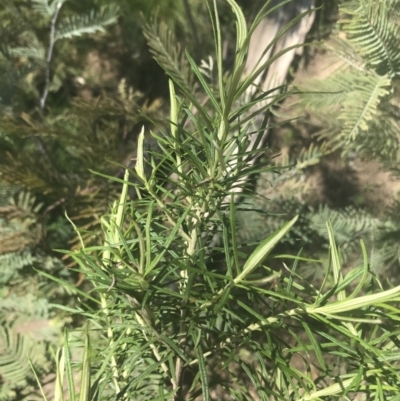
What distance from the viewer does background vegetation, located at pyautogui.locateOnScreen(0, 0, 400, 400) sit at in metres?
0.28

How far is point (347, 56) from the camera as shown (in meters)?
0.74

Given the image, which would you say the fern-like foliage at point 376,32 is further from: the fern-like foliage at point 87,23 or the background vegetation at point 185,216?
the fern-like foliage at point 87,23

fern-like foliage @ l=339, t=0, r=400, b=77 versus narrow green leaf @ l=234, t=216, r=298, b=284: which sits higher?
fern-like foliage @ l=339, t=0, r=400, b=77

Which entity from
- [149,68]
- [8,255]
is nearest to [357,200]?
[149,68]

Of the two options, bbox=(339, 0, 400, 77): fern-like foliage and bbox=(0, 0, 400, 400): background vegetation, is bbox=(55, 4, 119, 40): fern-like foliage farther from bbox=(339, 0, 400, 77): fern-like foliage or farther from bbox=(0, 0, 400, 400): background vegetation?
bbox=(339, 0, 400, 77): fern-like foliage

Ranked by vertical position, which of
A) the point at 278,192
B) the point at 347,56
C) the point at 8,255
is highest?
the point at 347,56

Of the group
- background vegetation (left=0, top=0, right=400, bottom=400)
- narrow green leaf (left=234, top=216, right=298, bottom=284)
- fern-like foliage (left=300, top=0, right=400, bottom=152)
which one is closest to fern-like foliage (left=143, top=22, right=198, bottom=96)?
background vegetation (left=0, top=0, right=400, bottom=400)

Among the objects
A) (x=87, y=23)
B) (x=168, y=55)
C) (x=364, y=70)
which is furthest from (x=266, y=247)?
(x=87, y=23)

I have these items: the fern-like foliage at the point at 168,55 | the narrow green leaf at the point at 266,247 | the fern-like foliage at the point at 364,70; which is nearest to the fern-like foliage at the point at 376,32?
the fern-like foliage at the point at 364,70

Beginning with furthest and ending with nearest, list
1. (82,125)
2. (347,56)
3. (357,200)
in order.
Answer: (357,200)
(82,125)
(347,56)

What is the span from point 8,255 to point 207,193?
710 millimetres

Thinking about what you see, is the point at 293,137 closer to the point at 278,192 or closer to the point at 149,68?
the point at 278,192

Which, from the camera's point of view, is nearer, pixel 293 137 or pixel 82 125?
pixel 82 125

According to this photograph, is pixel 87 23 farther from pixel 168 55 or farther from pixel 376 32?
pixel 376 32
